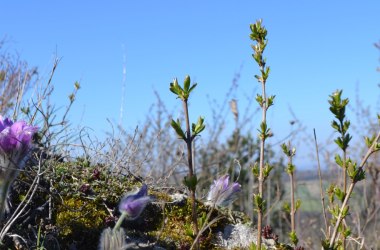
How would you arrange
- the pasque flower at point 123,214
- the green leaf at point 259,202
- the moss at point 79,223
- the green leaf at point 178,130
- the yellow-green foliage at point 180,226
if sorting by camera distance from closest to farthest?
the green leaf at point 178,130 → the pasque flower at point 123,214 → the green leaf at point 259,202 → the moss at point 79,223 → the yellow-green foliage at point 180,226

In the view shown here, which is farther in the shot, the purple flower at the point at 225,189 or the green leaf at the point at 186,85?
the purple flower at the point at 225,189

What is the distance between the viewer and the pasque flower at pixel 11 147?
1803mm

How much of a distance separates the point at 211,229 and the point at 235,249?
0.43 ft

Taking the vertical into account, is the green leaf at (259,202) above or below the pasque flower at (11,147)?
below

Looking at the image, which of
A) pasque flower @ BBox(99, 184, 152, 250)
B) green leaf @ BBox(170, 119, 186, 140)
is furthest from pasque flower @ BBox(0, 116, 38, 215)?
green leaf @ BBox(170, 119, 186, 140)

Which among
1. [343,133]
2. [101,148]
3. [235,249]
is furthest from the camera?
[101,148]

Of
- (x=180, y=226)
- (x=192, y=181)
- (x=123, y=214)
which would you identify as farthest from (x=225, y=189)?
(x=192, y=181)

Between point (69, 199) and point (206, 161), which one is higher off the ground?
point (206, 161)

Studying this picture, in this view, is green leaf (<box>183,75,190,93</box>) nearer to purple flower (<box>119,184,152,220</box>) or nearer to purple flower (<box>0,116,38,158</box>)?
purple flower (<box>119,184,152,220</box>)

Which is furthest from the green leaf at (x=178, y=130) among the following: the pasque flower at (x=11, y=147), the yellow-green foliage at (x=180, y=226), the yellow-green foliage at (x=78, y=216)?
the yellow-green foliage at (x=78, y=216)

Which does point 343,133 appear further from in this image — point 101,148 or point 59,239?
point 101,148

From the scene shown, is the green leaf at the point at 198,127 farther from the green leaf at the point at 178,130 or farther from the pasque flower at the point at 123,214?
the pasque flower at the point at 123,214

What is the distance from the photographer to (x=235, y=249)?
2336mm

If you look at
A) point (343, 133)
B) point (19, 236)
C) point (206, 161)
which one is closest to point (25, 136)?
point (19, 236)
